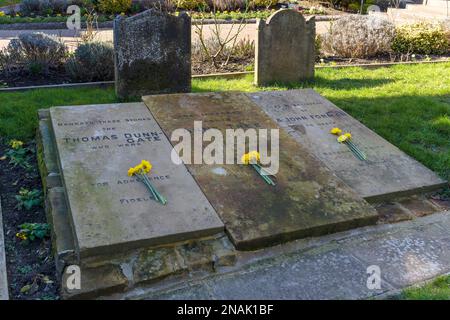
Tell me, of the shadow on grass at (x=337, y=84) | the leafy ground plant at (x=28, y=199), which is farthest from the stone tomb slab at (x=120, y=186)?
the shadow on grass at (x=337, y=84)

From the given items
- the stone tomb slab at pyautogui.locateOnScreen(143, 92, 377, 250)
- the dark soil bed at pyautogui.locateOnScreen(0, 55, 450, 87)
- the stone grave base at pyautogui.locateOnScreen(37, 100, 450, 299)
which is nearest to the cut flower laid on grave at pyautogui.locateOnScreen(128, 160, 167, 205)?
the stone tomb slab at pyautogui.locateOnScreen(143, 92, 377, 250)

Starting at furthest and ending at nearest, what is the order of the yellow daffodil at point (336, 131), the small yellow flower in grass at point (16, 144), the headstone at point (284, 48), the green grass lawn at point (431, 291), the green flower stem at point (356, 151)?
the headstone at point (284, 48) → the small yellow flower in grass at point (16, 144) → the yellow daffodil at point (336, 131) → the green flower stem at point (356, 151) → the green grass lawn at point (431, 291)

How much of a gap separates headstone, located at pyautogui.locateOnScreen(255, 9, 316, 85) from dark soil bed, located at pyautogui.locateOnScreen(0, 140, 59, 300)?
3.83m

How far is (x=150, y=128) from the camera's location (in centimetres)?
513

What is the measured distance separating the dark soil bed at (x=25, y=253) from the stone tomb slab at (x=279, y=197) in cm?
131

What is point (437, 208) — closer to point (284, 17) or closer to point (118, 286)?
point (118, 286)

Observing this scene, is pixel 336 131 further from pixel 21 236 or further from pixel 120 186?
pixel 21 236

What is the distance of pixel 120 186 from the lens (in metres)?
4.21

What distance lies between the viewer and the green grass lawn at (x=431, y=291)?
3463 mm

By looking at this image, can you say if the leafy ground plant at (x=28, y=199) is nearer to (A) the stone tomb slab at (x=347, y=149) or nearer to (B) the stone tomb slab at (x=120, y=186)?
(B) the stone tomb slab at (x=120, y=186)

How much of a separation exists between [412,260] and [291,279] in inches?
39.7

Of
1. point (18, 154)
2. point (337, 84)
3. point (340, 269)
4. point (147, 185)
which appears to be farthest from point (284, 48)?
point (340, 269)

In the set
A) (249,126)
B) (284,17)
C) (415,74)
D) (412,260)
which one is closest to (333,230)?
(412,260)

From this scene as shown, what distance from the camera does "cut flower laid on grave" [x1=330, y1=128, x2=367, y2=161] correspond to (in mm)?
5172
